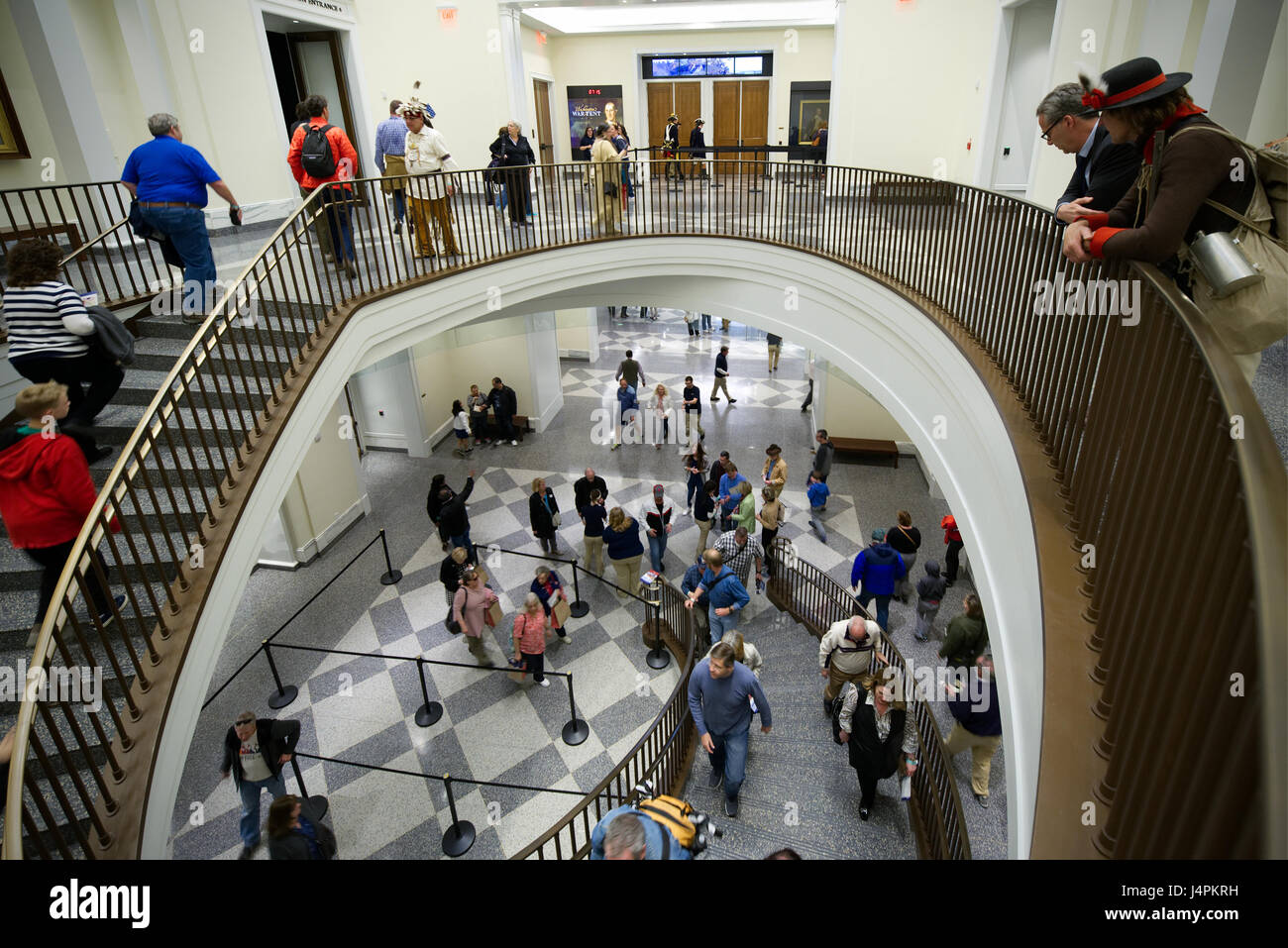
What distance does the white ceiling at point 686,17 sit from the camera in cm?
1406

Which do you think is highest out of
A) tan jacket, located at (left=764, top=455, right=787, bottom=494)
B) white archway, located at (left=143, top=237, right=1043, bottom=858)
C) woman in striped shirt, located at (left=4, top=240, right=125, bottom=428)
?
woman in striped shirt, located at (left=4, top=240, right=125, bottom=428)

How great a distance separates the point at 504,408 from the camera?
13.7 m

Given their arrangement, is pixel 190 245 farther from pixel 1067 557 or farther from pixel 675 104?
pixel 675 104

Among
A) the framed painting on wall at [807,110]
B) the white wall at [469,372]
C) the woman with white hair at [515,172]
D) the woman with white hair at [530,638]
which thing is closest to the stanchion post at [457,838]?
the woman with white hair at [530,638]

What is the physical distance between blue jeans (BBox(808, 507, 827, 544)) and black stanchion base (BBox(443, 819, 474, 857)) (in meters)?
6.64

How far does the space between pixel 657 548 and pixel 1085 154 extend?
707cm

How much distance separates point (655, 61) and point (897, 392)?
14676 mm

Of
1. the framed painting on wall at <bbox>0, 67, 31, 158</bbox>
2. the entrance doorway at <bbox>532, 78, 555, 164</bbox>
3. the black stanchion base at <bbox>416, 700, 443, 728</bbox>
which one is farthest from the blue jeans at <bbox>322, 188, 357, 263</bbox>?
the entrance doorway at <bbox>532, 78, 555, 164</bbox>

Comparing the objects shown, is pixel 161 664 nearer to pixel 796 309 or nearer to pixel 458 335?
pixel 796 309

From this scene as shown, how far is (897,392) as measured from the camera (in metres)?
6.57

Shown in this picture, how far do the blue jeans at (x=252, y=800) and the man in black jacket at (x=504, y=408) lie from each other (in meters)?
8.88

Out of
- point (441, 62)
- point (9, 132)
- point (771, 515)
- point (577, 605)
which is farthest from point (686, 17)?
point (577, 605)

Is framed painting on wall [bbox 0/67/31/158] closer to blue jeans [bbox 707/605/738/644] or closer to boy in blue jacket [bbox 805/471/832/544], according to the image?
blue jeans [bbox 707/605/738/644]

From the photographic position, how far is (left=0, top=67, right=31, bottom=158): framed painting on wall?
270 inches
